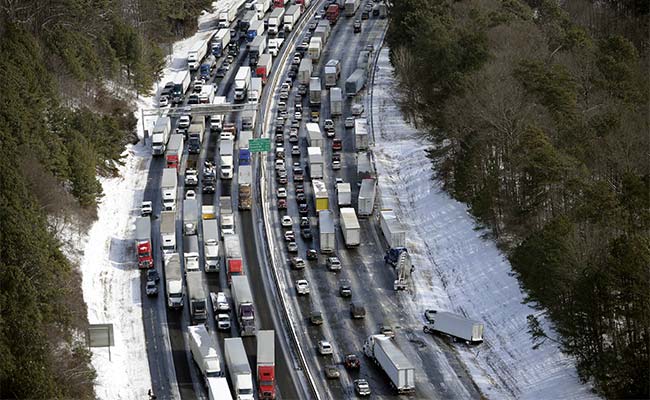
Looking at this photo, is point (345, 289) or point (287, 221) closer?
point (345, 289)

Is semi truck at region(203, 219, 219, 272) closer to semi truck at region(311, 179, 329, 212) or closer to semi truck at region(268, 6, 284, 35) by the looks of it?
semi truck at region(311, 179, 329, 212)

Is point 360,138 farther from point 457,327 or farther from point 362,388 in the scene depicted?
point 362,388

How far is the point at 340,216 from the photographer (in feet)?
344

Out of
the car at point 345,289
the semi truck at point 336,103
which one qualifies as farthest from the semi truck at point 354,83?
the car at point 345,289

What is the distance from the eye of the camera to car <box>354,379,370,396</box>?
3068 inches

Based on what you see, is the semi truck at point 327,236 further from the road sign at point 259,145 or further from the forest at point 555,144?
the road sign at point 259,145

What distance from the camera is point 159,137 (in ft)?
396

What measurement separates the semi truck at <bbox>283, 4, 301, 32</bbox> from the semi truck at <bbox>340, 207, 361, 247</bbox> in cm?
6535

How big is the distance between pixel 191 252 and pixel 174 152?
72.5 feet

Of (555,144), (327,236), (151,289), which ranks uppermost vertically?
(555,144)

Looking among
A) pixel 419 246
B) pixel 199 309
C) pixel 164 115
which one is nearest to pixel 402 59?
pixel 164 115

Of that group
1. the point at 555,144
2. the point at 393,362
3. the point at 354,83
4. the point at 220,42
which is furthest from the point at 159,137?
the point at 393,362

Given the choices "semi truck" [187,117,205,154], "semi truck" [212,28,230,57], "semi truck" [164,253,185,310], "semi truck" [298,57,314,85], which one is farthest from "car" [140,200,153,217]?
"semi truck" [212,28,230,57]

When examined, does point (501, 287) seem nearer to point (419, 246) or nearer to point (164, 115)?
point (419, 246)
